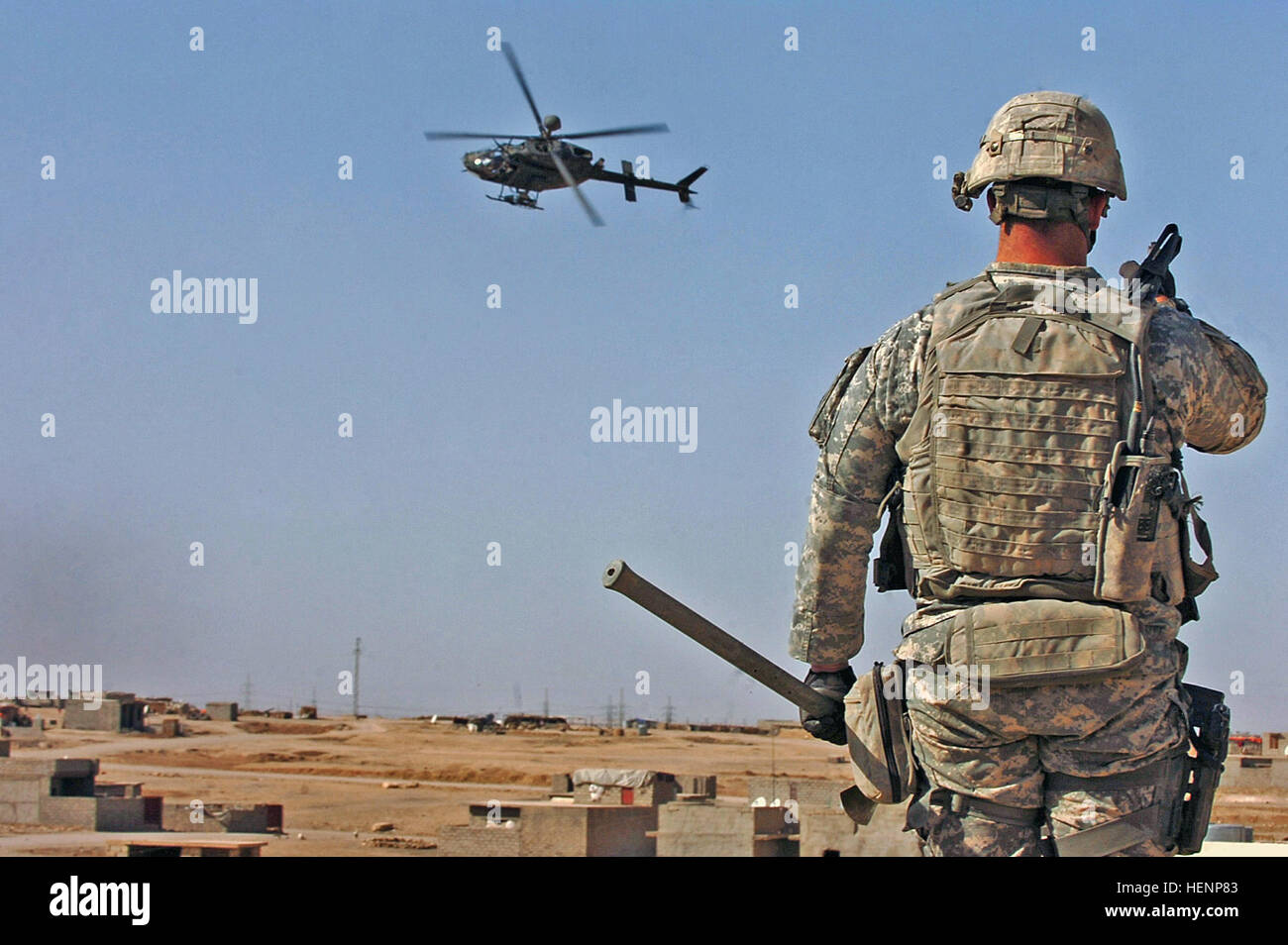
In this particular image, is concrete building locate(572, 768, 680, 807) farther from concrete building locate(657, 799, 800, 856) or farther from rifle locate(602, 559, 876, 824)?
rifle locate(602, 559, 876, 824)

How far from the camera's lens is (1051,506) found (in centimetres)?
441

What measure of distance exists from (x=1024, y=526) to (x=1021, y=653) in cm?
31

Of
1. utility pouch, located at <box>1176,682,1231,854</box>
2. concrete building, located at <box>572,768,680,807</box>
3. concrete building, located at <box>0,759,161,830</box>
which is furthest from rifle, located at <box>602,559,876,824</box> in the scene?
concrete building, located at <box>0,759,161,830</box>

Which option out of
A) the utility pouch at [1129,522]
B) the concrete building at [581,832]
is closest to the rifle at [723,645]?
the utility pouch at [1129,522]

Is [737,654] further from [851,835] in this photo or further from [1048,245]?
[851,835]

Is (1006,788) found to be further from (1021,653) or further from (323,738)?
(323,738)

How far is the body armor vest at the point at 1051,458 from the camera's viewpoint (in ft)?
14.4

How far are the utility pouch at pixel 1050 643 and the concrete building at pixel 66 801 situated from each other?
1766 cm

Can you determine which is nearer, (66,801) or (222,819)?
(66,801)

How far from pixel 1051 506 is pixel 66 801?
18.3 meters

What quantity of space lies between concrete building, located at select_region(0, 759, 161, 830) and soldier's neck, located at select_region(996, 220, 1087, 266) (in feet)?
58.1

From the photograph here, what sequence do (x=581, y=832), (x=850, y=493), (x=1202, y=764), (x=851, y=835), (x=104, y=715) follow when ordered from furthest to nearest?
1. (x=104, y=715)
2. (x=581, y=832)
3. (x=851, y=835)
4. (x=850, y=493)
5. (x=1202, y=764)

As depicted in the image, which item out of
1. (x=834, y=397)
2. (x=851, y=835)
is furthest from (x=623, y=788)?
(x=834, y=397)
